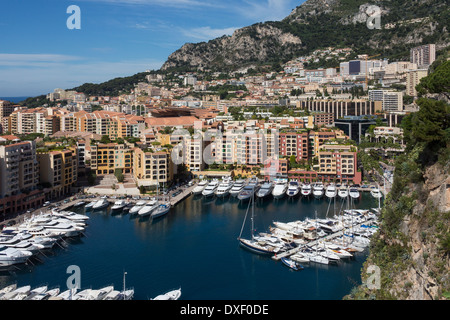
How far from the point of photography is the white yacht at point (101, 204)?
16.9 meters

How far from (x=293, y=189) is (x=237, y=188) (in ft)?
8.31

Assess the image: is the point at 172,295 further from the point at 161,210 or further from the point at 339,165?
the point at 339,165

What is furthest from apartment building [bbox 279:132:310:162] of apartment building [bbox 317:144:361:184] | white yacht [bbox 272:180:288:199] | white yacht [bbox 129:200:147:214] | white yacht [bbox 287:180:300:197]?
white yacht [bbox 129:200:147:214]

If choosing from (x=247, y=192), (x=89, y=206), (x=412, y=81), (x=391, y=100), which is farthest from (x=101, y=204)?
(x=412, y=81)

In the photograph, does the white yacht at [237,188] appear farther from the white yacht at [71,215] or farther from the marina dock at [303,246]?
the white yacht at [71,215]

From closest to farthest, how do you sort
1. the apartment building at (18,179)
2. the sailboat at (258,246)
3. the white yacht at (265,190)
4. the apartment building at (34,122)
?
the sailboat at (258,246)
the apartment building at (18,179)
the white yacht at (265,190)
the apartment building at (34,122)

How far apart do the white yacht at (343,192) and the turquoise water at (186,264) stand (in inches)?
82.4

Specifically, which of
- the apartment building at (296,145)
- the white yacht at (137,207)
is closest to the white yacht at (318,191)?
the apartment building at (296,145)

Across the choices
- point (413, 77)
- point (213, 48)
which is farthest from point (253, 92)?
point (213, 48)

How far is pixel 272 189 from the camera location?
1945 centimetres

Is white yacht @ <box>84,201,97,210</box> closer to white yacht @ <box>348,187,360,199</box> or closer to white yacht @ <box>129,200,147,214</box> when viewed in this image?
white yacht @ <box>129,200,147,214</box>

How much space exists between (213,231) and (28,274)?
5761mm

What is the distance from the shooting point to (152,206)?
16.5 meters

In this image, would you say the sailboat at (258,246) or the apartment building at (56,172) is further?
the apartment building at (56,172)
